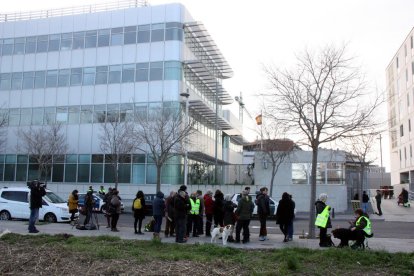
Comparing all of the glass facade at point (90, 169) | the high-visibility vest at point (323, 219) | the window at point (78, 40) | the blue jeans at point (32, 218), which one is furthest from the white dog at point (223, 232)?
the window at point (78, 40)

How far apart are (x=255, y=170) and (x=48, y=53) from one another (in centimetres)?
2186

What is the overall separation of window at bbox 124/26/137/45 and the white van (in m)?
19.8

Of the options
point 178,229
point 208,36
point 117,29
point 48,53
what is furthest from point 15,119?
point 178,229

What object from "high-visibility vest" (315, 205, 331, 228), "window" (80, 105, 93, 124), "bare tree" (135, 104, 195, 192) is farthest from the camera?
"window" (80, 105, 93, 124)

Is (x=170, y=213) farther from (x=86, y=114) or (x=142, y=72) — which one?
(x=86, y=114)

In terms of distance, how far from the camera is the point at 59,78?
40125 mm

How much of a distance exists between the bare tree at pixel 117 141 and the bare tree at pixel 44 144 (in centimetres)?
364

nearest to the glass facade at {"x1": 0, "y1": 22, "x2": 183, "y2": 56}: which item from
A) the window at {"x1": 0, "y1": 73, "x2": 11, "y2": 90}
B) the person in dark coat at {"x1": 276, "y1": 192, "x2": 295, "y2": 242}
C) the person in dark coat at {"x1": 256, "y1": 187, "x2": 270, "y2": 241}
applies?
the window at {"x1": 0, "y1": 73, "x2": 11, "y2": 90}

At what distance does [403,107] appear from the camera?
200 feet

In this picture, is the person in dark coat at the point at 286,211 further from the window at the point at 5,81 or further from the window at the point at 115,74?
the window at the point at 5,81

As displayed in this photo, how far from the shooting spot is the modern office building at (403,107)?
56719 millimetres

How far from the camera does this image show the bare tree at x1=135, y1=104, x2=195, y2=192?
3027 cm

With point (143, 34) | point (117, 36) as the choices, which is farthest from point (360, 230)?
point (117, 36)

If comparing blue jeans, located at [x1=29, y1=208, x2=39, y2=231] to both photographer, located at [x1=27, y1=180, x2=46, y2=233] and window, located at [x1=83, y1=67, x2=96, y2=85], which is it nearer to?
photographer, located at [x1=27, y1=180, x2=46, y2=233]
